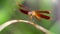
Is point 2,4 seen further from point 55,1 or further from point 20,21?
point 55,1

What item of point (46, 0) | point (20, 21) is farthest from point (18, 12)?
point (46, 0)

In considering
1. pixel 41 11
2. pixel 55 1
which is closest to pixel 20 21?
pixel 41 11

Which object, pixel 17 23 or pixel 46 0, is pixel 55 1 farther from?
pixel 17 23

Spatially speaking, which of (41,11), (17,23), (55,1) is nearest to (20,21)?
(17,23)

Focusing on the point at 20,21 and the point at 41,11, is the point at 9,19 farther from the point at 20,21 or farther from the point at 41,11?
the point at 41,11

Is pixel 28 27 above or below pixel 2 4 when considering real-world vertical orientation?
below

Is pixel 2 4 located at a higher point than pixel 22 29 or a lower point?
higher
